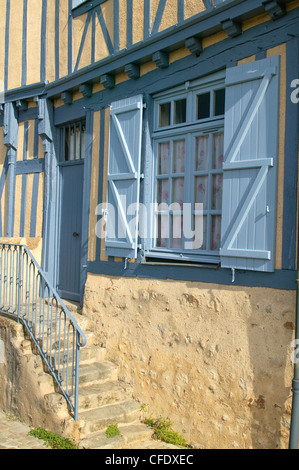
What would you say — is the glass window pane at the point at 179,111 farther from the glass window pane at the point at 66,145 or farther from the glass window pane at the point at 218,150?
the glass window pane at the point at 66,145

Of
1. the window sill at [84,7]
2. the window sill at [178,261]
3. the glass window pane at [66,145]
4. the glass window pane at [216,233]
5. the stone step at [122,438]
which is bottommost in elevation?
the stone step at [122,438]

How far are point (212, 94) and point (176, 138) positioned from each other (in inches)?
24.3

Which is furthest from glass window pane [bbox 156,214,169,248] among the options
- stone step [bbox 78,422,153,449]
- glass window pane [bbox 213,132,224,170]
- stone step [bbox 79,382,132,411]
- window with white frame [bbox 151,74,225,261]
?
stone step [bbox 78,422,153,449]

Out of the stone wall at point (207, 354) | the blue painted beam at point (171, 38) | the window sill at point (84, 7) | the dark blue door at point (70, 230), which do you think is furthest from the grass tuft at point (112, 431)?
the window sill at point (84, 7)

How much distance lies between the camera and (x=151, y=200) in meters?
5.47

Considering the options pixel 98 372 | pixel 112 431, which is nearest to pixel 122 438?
pixel 112 431

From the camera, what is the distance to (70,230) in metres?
6.90

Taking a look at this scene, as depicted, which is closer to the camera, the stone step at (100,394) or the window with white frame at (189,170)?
the window with white frame at (189,170)

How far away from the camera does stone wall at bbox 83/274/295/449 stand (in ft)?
13.3

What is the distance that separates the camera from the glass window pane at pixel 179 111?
5.23 metres

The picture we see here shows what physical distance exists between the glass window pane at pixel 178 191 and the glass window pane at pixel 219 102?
786mm

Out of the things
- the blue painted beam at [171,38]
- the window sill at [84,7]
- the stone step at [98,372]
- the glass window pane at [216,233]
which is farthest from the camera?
the window sill at [84,7]
